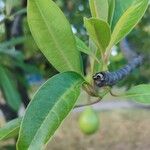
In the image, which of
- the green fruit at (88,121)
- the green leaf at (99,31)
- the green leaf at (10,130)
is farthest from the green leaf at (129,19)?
the green fruit at (88,121)

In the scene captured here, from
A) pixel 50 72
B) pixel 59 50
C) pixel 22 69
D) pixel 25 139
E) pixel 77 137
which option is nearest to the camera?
pixel 25 139

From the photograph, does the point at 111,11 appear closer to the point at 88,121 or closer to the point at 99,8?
the point at 99,8

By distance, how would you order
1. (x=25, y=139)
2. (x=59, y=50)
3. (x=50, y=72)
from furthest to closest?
1. (x=50, y=72)
2. (x=59, y=50)
3. (x=25, y=139)

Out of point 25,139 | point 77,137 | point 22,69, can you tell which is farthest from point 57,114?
point 77,137

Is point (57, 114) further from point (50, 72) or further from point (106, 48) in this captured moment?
point (50, 72)

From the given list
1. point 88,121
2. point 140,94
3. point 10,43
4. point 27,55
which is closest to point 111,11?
point 140,94

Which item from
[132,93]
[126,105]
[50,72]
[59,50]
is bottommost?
[126,105]
